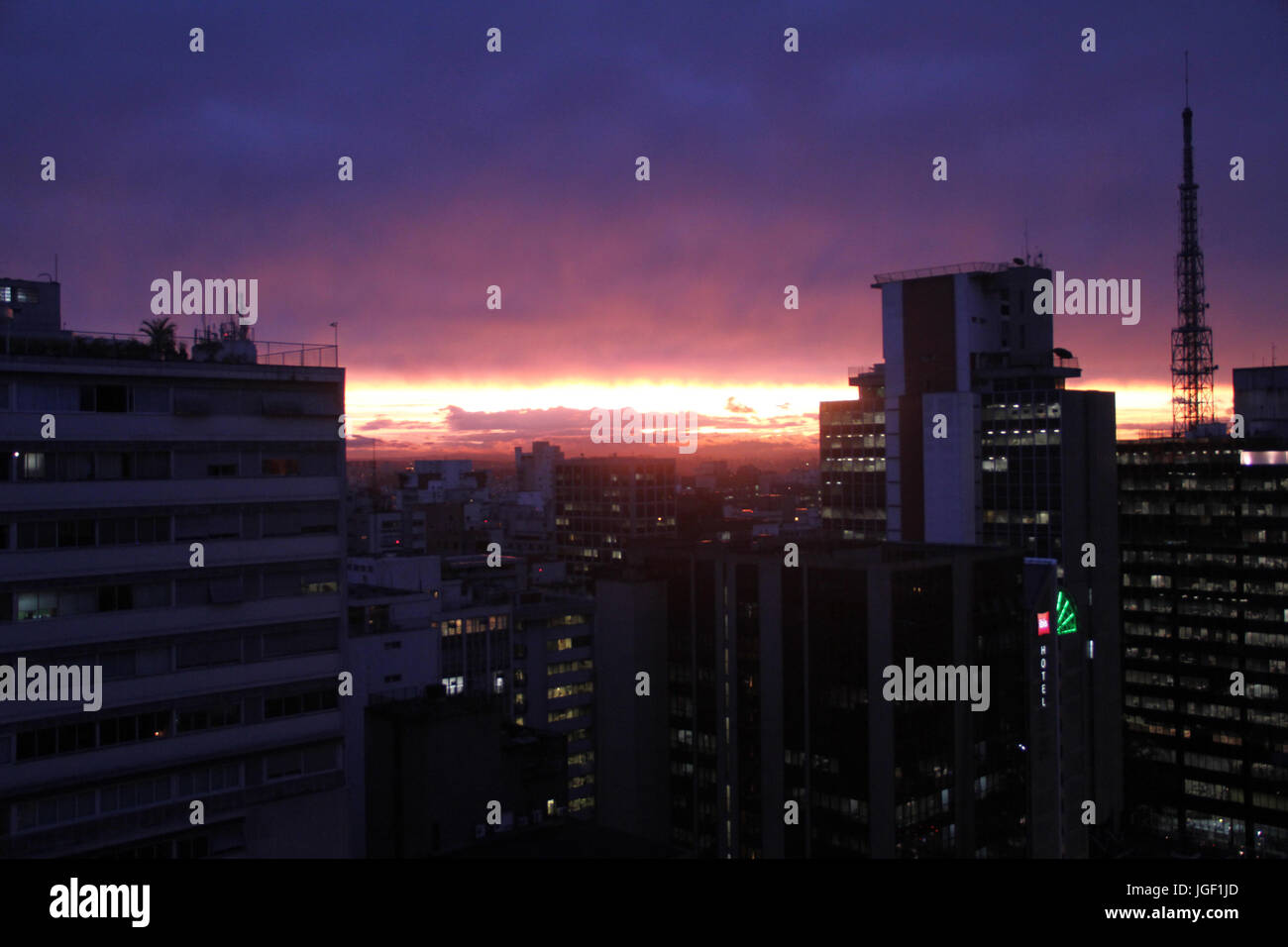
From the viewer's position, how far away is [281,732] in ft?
66.7

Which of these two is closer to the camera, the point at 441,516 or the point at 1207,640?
the point at 1207,640

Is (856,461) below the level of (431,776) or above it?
above

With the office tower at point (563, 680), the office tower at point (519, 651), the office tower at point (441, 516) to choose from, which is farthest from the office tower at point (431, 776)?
the office tower at point (441, 516)

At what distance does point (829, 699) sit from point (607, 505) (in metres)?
74.5

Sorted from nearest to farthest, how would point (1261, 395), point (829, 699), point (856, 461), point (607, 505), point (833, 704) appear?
point (833, 704), point (829, 699), point (856, 461), point (1261, 395), point (607, 505)

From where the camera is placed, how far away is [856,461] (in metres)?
64.5

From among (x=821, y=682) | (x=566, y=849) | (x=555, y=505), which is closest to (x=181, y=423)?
(x=566, y=849)

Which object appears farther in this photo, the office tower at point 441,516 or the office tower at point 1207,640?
the office tower at point 441,516

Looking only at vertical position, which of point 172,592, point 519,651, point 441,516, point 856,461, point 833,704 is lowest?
point 519,651

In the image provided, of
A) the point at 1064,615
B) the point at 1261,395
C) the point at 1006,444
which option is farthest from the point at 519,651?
the point at 1261,395

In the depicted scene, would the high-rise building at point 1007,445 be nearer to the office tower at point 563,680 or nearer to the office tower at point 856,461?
the office tower at point 856,461

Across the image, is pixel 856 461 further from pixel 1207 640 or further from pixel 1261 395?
pixel 1261 395

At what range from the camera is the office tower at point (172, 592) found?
1753 centimetres

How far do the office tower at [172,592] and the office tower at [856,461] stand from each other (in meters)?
46.1
